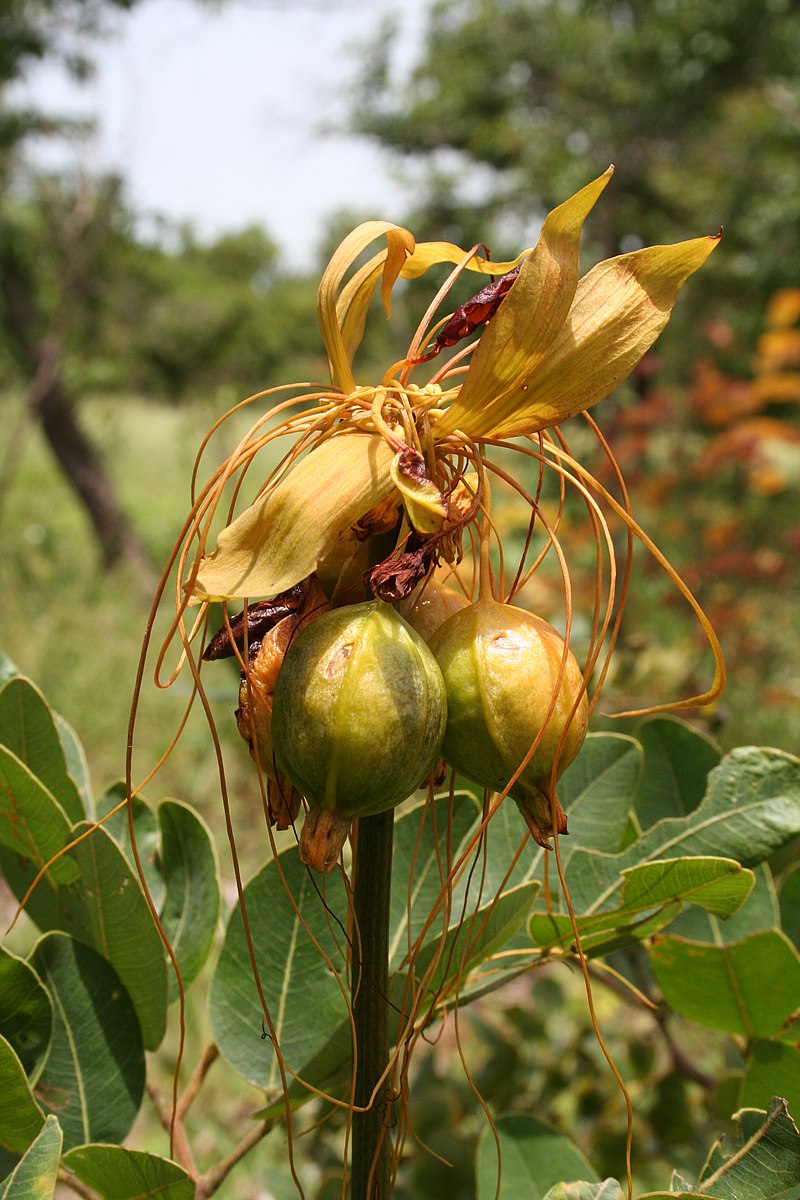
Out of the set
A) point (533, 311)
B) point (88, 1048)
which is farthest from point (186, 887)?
point (533, 311)

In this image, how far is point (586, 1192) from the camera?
1.60 ft

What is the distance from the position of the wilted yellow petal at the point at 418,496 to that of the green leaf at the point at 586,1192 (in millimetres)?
333

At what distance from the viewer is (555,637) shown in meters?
0.45

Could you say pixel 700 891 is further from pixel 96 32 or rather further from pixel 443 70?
pixel 443 70

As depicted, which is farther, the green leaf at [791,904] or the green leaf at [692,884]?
the green leaf at [791,904]

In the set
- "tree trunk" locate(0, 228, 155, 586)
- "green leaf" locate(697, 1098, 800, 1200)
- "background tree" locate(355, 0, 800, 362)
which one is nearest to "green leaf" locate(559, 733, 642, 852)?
"green leaf" locate(697, 1098, 800, 1200)

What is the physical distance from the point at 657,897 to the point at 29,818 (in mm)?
359

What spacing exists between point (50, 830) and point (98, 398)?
782 cm

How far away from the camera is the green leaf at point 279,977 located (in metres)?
0.60

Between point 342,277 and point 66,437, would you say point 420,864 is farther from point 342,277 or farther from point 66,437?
point 66,437

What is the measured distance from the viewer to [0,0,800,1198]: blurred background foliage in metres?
1.77

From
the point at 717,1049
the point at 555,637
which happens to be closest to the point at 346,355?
the point at 555,637

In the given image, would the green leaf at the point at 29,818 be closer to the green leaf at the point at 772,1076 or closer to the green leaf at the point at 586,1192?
the green leaf at the point at 586,1192

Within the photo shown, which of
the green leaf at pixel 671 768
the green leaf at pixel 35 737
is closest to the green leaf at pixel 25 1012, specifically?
the green leaf at pixel 35 737
